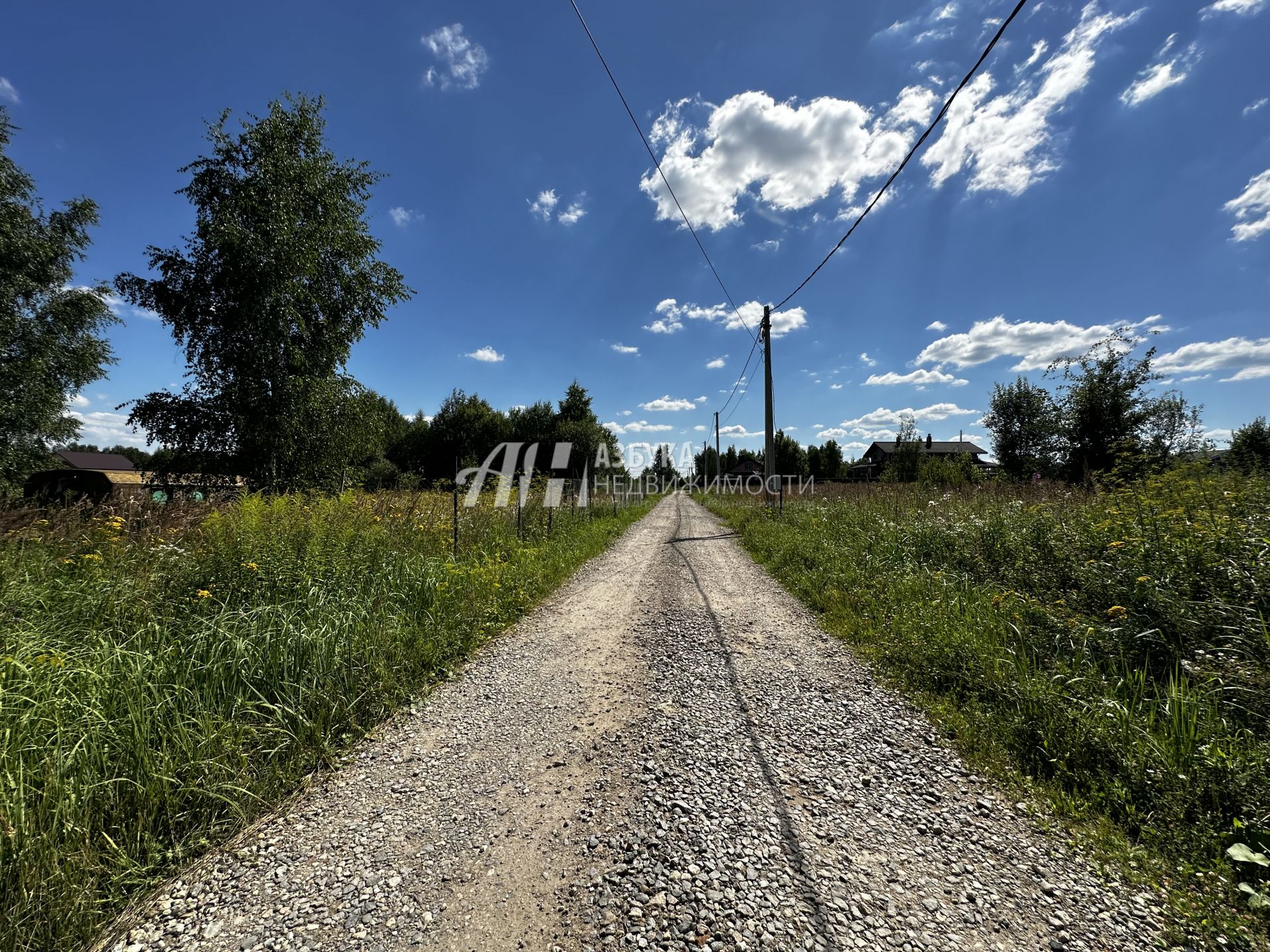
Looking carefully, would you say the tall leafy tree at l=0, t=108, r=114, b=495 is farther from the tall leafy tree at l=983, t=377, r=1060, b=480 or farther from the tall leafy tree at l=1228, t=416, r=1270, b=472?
the tall leafy tree at l=983, t=377, r=1060, b=480

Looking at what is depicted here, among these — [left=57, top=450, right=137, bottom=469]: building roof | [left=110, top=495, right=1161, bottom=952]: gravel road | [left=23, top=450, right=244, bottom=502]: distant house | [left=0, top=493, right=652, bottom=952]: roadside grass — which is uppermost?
[left=57, top=450, right=137, bottom=469]: building roof

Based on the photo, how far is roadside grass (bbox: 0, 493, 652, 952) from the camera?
1.81m

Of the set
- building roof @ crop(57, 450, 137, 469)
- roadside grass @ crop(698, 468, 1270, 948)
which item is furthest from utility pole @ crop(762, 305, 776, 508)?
building roof @ crop(57, 450, 137, 469)

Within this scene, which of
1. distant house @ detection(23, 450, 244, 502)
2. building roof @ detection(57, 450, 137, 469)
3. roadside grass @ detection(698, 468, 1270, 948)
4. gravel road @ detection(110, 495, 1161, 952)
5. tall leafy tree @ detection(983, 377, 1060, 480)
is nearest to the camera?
gravel road @ detection(110, 495, 1161, 952)

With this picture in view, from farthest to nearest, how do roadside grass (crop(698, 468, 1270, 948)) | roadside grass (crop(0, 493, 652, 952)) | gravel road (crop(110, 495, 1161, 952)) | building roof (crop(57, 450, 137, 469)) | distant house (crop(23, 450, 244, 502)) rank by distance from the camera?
building roof (crop(57, 450, 137, 469)) → distant house (crop(23, 450, 244, 502)) → roadside grass (crop(698, 468, 1270, 948)) → roadside grass (crop(0, 493, 652, 952)) → gravel road (crop(110, 495, 1161, 952))

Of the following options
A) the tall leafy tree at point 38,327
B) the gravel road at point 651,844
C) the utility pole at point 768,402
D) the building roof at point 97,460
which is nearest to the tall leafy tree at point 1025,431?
the utility pole at point 768,402

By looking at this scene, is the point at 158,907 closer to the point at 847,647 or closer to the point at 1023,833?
the point at 1023,833

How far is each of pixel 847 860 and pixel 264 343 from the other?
15.7m

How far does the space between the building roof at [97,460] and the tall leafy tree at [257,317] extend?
52.6m

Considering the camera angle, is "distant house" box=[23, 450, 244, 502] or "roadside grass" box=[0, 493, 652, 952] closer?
"roadside grass" box=[0, 493, 652, 952]

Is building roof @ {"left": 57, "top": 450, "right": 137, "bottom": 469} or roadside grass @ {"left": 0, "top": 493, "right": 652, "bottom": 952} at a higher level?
building roof @ {"left": 57, "top": 450, "right": 137, "bottom": 469}

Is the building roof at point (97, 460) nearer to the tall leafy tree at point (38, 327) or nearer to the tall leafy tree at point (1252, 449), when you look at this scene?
the tall leafy tree at point (38, 327)

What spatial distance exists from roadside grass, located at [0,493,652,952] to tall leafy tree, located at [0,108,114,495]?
12.8 m

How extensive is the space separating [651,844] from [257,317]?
1513cm
